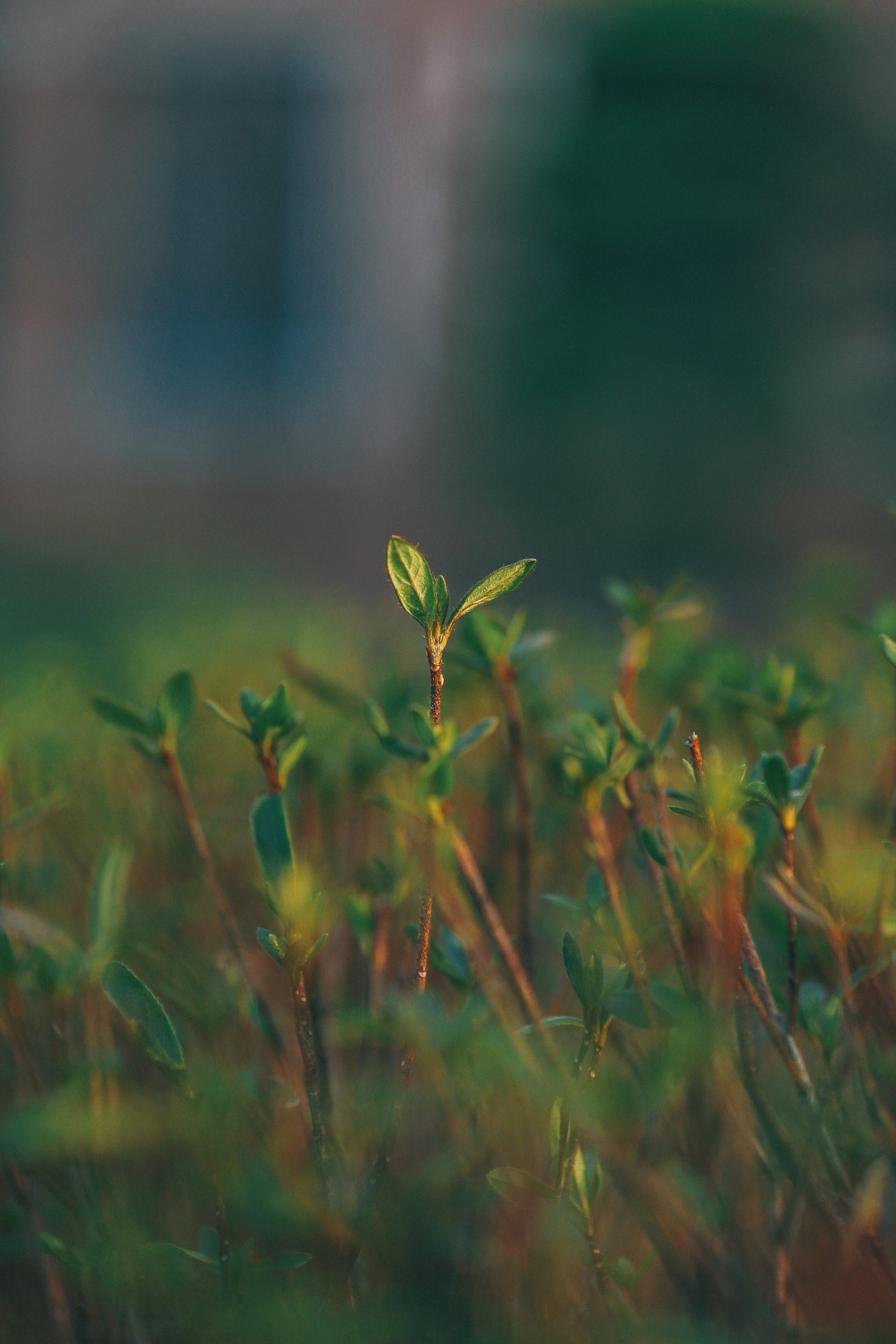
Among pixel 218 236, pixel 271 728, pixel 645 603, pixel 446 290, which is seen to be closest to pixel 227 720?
pixel 271 728

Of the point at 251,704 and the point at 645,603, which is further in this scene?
the point at 645,603

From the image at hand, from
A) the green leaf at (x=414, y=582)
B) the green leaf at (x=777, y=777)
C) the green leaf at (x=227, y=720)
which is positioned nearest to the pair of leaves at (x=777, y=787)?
the green leaf at (x=777, y=777)

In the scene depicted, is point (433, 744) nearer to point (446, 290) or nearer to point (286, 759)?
point (286, 759)

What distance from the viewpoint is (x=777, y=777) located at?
0.62 meters

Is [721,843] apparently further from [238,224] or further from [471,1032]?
[238,224]

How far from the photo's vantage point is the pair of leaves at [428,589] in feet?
2.03

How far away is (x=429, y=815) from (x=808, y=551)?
282 inches

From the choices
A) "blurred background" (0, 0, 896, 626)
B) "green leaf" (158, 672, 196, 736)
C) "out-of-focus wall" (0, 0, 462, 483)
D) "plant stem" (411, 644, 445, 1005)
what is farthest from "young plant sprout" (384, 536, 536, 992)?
"out-of-focus wall" (0, 0, 462, 483)

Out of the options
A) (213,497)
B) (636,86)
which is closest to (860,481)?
(636,86)

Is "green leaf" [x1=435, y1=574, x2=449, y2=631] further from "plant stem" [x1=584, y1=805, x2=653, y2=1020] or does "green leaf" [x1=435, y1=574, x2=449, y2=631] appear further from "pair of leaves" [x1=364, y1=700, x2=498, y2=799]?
"plant stem" [x1=584, y1=805, x2=653, y2=1020]

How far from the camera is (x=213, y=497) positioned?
8.69m

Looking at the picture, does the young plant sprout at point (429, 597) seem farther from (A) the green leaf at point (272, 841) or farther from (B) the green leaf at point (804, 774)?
(B) the green leaf at point (804, 774)

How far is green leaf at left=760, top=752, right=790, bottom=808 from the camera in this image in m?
0.62

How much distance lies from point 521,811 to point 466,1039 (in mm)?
297
